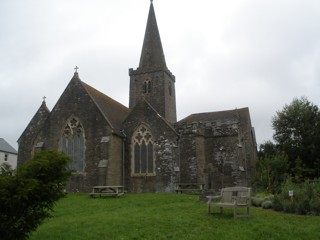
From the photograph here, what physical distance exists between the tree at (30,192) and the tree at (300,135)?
96.7ft

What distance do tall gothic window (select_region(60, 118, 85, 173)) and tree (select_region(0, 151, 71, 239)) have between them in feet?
56.0

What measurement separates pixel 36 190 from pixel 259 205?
9953 millimetres

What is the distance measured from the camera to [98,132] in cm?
2661

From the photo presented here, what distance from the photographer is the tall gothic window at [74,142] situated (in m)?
26.9

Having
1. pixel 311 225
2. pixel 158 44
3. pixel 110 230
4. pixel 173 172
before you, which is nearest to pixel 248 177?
pixel 173 172

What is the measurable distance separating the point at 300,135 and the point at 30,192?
3715 cm

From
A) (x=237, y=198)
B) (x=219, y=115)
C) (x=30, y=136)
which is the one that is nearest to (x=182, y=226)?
(x=237, y=198)

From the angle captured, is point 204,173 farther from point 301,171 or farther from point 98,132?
point 301,171

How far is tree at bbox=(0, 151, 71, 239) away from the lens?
8508 millimetres

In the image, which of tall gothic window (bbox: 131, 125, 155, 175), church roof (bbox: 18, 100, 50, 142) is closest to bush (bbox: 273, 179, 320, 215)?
tall gothic window (bbox: 131, 125, 155, 175)

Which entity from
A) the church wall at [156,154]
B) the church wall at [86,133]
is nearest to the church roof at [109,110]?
the church wall at [86,133]

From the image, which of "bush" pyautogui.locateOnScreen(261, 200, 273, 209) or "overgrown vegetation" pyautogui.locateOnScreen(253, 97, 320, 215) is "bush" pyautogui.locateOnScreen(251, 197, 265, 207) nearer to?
"bush" pyautogui.locateOnScreen(261, 200, 273, 209)

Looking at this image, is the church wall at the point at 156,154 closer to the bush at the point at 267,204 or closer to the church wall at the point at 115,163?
the church wall at the point at 115,163

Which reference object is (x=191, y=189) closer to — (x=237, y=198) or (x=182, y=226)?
(x=237, y=198)
